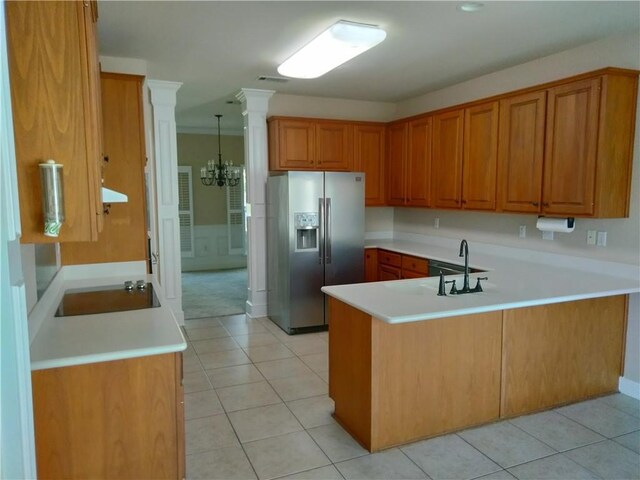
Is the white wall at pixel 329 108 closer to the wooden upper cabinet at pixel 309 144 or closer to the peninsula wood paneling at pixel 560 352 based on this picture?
the wooden upper cabinet at pixel 309 144

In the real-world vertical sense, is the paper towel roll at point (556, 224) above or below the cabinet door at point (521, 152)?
below

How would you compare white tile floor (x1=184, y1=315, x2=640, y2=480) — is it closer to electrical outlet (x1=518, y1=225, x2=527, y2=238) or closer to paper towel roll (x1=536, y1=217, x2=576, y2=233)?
paper towel roll (x1=536, y1=217, x2=576, y2=233)

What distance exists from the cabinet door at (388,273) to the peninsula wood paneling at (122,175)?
2633 mm

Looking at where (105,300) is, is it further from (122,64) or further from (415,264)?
(415,264)

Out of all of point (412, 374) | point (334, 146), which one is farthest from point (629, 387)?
point (334, 146)

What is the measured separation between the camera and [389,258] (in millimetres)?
5004

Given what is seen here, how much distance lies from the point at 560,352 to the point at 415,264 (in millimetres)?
1744

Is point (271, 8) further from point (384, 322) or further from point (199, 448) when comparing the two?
point (199, 448)

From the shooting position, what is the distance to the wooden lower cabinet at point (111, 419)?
1.73 meters

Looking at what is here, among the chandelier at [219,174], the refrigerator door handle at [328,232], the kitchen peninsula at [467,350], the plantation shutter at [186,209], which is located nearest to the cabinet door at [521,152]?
the kitchen peninsula at [467,350]

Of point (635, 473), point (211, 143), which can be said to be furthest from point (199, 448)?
point (211, 143)

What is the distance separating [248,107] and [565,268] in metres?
3.55

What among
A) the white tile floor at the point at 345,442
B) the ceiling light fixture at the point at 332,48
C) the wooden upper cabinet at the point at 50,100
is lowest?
the white tile floor at the point at 345,442

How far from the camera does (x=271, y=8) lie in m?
2.74
